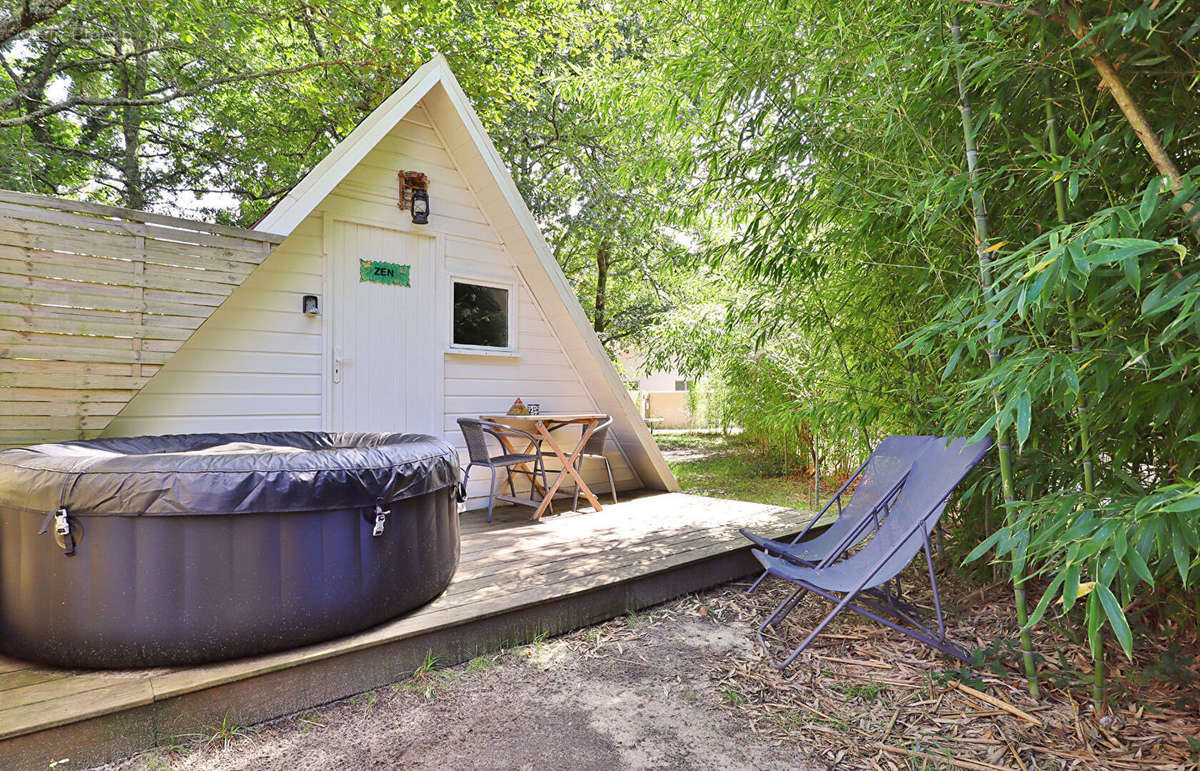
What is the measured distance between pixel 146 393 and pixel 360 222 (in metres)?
1.73

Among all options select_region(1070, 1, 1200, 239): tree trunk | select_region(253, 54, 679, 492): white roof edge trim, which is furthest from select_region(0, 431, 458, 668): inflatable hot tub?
select_region(1070, 1, 1200, 239): tree trunk

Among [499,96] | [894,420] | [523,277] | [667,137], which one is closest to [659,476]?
[523,277]

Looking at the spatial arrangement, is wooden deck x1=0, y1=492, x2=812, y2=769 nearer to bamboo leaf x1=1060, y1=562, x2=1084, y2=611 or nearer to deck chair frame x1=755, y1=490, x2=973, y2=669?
deck chair frame x1=755, y1=490, x2=973, y2=669

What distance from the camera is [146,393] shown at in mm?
3383

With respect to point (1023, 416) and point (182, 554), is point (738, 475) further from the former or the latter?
point (182, 554)

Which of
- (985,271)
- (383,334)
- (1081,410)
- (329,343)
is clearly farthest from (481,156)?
(1081,410)

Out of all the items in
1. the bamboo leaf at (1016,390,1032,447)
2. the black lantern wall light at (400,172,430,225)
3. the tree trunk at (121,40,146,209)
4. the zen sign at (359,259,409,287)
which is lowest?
the bamboo leaf at (1016,390,1032,447)

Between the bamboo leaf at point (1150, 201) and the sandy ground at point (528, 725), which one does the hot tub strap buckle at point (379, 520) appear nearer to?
the sandy ground at point (528, 725)

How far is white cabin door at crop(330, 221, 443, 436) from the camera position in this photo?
4121mm

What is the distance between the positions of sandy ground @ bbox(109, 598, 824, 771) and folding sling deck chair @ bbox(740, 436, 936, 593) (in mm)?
607

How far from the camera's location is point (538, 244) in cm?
457

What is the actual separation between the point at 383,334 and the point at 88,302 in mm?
1750

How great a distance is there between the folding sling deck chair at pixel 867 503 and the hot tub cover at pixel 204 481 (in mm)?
1868

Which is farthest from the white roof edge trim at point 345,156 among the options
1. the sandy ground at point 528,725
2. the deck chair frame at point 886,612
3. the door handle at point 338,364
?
the deck chair frame at point 886,612
